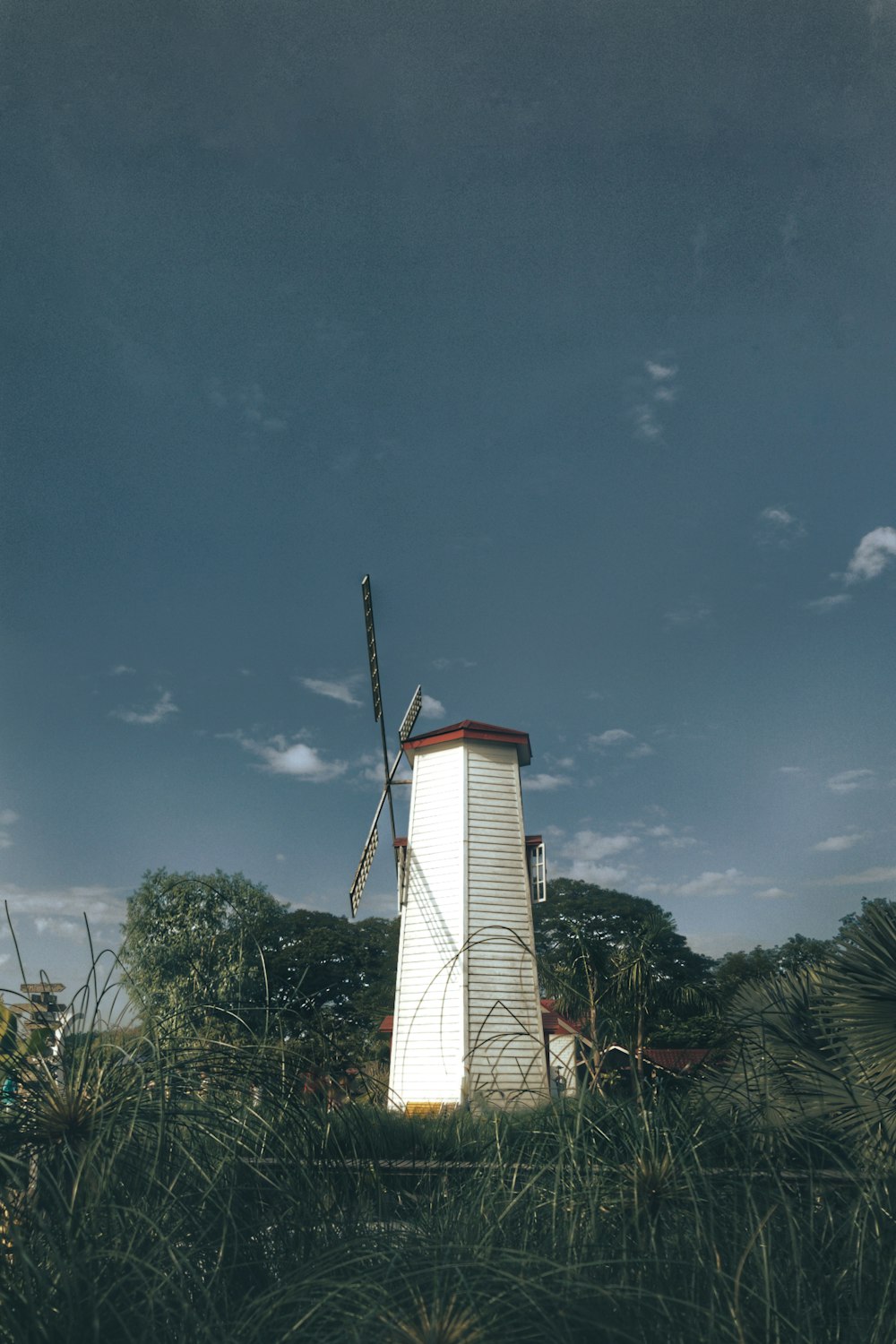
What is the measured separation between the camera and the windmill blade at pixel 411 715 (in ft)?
81.1

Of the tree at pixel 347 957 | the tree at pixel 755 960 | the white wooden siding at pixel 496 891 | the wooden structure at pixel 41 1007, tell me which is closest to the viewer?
the wooden structure at pixel 41 1007

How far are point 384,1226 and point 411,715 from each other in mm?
22819

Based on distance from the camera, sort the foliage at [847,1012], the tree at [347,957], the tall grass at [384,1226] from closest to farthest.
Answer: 1. the tall grass at [384,1226]
2. the foliage at [847,1012]
3. the tree at [347,957]

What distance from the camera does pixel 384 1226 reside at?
106 inches

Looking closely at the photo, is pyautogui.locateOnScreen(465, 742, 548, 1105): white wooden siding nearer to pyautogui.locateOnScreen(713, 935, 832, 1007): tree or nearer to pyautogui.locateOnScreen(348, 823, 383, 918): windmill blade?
pyautogui.locateOnScreen(348, 823, 383, 918): windmill blade

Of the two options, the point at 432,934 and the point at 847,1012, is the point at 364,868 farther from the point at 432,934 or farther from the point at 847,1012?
the point at 847,1012

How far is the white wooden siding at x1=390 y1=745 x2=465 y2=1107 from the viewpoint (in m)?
17.0

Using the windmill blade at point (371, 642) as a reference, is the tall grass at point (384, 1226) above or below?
below

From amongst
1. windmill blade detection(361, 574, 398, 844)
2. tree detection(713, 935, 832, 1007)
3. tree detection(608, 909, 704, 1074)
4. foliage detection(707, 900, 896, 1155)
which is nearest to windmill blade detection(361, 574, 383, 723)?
windmill blade detection(361, 574, 398, 844)

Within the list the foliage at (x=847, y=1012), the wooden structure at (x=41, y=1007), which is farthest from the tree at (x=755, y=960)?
the wooden structure at (x=41, y=1007)

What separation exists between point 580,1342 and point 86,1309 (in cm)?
106

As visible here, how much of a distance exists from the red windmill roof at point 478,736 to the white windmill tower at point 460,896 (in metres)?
0.03

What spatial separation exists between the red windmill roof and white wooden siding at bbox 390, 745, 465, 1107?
0.27 metres

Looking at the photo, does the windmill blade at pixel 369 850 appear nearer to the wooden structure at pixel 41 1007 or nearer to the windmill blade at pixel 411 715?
the windmill blade at pixel 411 715
